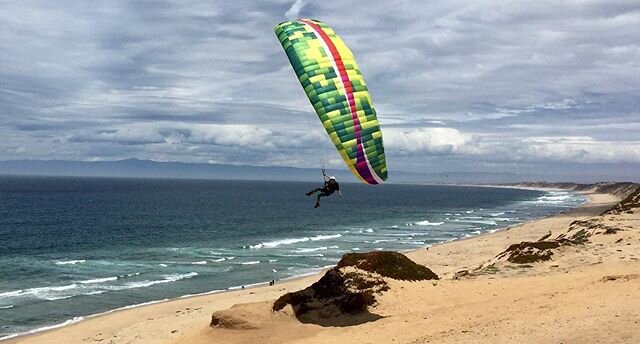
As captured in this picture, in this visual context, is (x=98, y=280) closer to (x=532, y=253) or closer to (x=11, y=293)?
(x=11, y=293)

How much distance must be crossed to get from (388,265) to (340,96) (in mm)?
11185

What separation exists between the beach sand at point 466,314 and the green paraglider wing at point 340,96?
231 inches

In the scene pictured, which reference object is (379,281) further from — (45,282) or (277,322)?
(45,282)

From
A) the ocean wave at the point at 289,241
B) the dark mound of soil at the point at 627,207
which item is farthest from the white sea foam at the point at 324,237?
the dark mound of soil at the point at 627,207

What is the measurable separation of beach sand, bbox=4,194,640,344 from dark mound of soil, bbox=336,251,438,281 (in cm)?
91

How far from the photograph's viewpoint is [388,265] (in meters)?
25.8

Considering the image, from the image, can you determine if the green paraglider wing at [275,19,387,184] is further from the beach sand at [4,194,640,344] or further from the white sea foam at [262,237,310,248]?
the white sea foam at [262,237,310,248]

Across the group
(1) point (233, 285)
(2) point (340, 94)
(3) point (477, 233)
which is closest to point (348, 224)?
(3) point (477, 233)

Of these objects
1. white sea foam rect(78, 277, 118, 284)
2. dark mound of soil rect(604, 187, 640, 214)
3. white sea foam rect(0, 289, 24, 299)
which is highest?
dark mound of soil rect(604, 187, 640, 214)

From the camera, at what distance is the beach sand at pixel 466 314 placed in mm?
16141

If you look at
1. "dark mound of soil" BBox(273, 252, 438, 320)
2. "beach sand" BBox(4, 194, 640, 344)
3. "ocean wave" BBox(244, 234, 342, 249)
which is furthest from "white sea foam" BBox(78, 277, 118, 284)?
"dark mound of soil" BBox(273, 252, 438, 320)

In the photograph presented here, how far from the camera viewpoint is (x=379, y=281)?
24.1 meters

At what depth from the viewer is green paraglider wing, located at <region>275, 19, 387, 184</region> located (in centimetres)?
1695

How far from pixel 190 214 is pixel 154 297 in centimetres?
7702
